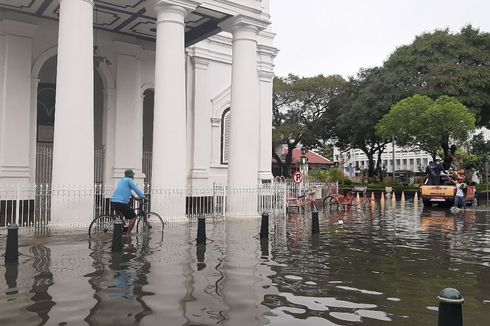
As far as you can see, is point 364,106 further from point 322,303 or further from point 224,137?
point 322,303

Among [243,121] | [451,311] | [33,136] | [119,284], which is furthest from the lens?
[33,136]

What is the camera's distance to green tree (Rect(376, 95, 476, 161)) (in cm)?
3134

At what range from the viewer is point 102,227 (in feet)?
39.0

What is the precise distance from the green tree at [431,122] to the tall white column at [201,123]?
17.6m

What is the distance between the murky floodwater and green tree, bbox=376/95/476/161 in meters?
21.9

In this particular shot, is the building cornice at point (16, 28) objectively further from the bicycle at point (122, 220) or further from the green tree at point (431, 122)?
the green tree at point (431, 122)

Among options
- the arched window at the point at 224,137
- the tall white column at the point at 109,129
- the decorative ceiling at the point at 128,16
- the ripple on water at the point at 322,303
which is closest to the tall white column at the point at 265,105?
the arched window at the point at 224,137

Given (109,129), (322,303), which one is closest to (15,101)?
(109,129)

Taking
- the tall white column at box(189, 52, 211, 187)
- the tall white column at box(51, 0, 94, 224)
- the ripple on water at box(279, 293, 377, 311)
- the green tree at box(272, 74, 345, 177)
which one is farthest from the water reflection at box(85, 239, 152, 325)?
the green tree at box(272, 74, 345, 177)

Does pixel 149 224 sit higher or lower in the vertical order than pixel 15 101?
lower

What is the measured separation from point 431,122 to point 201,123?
18306mm

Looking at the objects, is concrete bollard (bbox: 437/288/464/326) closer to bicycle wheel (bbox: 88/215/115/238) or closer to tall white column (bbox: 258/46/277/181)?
bicycle wheel (bbox: 88/215/115/238)

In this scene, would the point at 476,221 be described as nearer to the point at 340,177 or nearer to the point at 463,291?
the point at 463,291

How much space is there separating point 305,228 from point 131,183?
5.22 meters
